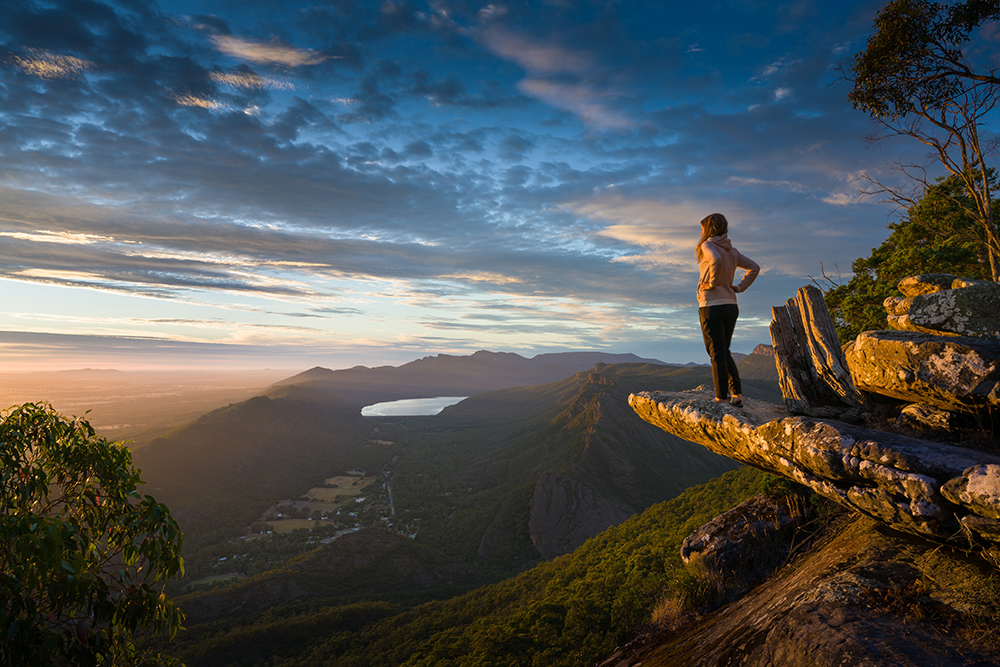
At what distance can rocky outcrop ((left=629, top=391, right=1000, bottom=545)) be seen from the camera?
182 inches

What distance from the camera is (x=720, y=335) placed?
24.3ft

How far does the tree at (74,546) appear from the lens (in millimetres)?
3914

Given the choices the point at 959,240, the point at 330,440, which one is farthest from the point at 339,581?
the point at 330,440

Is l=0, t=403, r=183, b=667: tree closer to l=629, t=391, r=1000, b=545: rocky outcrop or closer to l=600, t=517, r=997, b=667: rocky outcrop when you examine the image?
l=600, t=517, r=997, b=667: rocky outcrop

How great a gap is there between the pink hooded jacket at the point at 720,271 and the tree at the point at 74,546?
927 centimetres

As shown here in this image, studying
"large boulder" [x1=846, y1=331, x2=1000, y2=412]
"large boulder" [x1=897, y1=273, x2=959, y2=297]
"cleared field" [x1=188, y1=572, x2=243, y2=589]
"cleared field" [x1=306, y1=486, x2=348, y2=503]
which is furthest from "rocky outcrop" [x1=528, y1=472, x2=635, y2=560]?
"large boulder" [x1=846, y1=331, x2=1000, y2=412]

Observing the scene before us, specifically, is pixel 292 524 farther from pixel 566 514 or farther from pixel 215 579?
pixel 566 514

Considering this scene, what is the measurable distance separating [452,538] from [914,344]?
7446 centimetres

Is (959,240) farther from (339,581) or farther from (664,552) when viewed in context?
(339,581)

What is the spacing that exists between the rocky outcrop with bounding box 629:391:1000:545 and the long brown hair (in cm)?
333

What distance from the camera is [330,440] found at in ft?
484

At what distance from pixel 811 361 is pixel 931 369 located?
1597 millimetres

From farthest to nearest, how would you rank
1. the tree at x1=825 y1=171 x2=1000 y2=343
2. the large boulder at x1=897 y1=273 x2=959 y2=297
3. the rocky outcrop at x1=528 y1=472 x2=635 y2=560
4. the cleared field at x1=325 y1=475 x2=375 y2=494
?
the cleared field at x1=325 y1=475 x2=375 y2=494 → the rocky outcrop at x1=528 y1=472 x2=635 y2=560 → the tree at x1=825 y1=171 x2=1000 y2=343 → the large boulder at x1=897 y1=273 x2=959 y2=297

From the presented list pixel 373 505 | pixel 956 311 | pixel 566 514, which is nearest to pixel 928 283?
pixel 956 311
